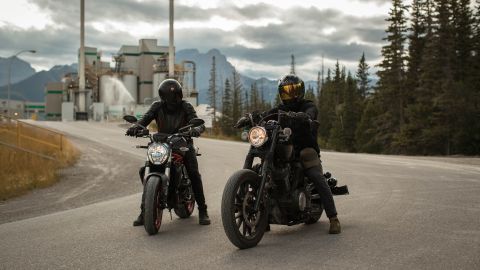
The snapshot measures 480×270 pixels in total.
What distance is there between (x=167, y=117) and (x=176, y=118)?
0.13m

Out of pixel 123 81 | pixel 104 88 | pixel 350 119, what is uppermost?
pixel 123 81

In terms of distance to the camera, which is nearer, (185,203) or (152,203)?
(152,203)

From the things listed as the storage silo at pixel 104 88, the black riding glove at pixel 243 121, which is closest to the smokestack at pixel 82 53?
the storage silo at pixel 104 88

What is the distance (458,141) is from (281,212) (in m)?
40.4

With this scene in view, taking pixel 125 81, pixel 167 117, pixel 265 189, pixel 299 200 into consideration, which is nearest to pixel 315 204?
pixel 299 200

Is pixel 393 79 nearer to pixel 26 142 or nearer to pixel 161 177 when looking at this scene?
pixel 26 142

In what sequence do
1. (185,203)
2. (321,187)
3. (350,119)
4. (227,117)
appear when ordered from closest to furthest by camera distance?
(321,187) < (185,203) < (350,119) < (227,117)

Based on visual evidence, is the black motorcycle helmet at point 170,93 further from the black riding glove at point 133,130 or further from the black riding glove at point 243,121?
the black riding glove at point 243,121

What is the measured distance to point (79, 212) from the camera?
29.0ft

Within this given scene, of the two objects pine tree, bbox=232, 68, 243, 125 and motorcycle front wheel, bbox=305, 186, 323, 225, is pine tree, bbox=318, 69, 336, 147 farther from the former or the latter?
motorcycle front wheel, bbox=305, 186, 323, 225

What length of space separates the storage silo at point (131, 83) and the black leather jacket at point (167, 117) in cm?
8999

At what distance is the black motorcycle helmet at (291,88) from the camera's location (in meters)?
6.45

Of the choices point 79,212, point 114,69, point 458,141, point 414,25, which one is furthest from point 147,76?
point 79,212

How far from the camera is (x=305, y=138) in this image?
6477 millimetres
